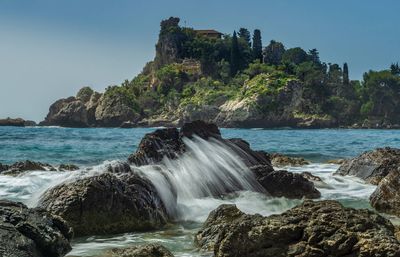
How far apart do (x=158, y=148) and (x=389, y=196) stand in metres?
6.21

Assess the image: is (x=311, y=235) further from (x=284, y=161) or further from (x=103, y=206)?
(x=284, y=161)

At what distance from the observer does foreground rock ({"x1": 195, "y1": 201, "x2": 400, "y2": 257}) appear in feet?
20.9

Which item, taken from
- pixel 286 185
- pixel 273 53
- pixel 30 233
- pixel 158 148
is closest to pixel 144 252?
pixel 30 233

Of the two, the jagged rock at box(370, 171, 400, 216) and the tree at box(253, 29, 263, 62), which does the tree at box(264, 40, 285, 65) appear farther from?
the jagged rock at box(370, 171, 400, 216)

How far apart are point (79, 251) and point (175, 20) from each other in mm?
192057

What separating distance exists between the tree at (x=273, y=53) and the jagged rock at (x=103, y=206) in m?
170

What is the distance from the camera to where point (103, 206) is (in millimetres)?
9406

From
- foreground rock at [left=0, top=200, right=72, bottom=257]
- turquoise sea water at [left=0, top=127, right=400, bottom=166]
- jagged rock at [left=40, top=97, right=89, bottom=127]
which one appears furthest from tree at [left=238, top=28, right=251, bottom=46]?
foreground rock at [left=0, top=200, right=72, bottom=257]

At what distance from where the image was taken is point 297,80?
152500 mm

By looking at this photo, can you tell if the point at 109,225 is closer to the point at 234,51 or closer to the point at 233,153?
the point at 233,153

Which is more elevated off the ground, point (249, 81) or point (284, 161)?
point (249, 81)

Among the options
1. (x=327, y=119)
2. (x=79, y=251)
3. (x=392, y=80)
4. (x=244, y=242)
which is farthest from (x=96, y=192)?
(x=392, y=80)

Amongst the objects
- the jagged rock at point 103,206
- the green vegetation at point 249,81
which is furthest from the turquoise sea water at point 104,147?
the green vegetation at point 249,81

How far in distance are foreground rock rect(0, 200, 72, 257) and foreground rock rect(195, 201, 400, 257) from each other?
2.14 meters
